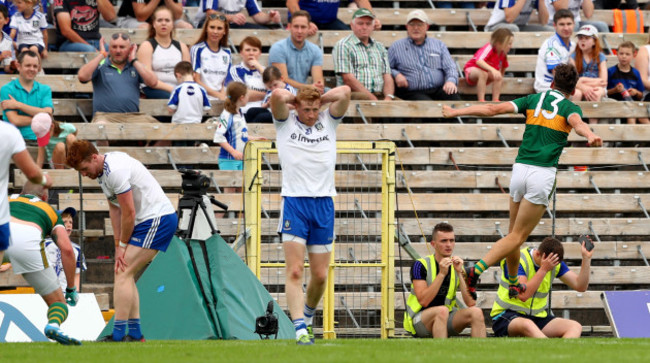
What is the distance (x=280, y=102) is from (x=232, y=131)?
14.7 feet

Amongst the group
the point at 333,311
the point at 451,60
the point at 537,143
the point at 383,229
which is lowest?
the point at 333,311

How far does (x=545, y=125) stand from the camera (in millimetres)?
10594

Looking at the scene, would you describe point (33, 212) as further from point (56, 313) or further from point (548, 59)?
point (548, 59)

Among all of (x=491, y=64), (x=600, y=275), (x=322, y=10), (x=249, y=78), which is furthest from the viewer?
(x=322, y=10)

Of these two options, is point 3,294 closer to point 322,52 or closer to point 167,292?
point 167,292

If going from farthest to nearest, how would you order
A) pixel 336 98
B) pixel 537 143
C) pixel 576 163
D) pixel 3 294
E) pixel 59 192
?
1. pixel 576 163
2. pixel 59 192
3. pixel 3 294
4. pixel 537 143
5. pixel 336 98

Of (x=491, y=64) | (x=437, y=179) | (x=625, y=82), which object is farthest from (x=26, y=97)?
(x=625, y=82)

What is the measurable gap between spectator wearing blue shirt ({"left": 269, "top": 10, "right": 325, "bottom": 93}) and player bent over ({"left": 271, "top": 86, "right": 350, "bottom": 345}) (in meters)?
5.76

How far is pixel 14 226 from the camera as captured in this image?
908 cm

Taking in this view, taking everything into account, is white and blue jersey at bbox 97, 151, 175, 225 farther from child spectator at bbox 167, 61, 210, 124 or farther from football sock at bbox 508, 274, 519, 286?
child spectator at bbox 167, 61, 210, 124

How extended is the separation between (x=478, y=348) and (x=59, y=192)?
6499mm

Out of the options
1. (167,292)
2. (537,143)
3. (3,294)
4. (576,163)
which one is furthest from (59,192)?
(576,163)

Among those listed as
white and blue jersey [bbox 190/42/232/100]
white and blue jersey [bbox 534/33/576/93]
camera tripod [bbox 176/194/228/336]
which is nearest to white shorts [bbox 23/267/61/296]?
camera tripod [bbox 176/194/228/336]

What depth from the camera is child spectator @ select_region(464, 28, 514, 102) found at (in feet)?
52.3
